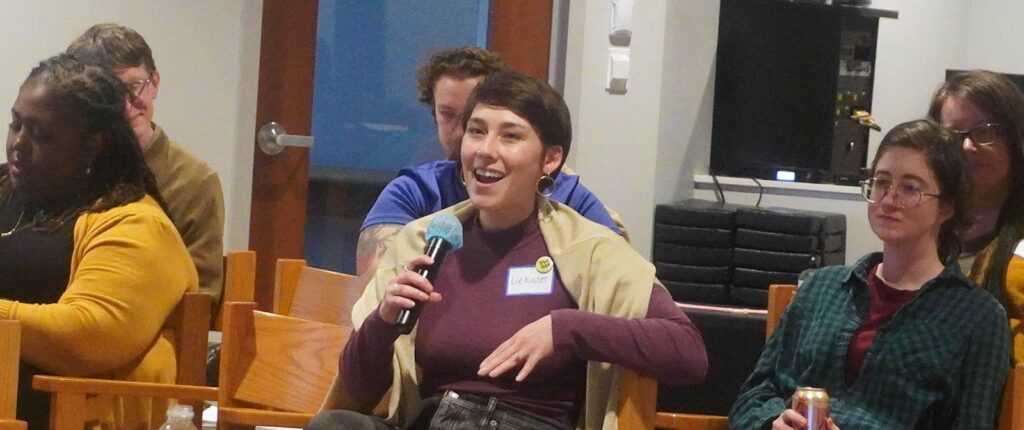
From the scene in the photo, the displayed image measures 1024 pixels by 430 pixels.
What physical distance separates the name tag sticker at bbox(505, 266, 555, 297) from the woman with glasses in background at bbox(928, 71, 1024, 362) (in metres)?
0.81

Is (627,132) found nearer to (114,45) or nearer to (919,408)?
(114,45)

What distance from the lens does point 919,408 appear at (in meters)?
2.29

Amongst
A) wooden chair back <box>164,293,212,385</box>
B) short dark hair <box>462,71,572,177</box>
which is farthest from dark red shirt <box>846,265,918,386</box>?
wooden chair back <box>164,293,212,385</box>

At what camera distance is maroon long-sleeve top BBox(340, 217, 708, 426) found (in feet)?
7.32

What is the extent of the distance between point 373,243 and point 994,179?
1.32 meters

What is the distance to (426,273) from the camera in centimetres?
213

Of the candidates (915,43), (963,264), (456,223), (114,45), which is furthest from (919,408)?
(915,43)

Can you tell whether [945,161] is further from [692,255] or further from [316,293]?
[692,255]

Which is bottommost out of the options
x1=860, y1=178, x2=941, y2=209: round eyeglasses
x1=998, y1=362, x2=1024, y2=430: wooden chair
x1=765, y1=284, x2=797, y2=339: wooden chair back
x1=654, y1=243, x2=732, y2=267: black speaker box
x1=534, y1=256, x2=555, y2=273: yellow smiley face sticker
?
x1=654, y1=243, x2=732, y2=267: black speaker box

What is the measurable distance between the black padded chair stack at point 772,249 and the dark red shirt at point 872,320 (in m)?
2.44

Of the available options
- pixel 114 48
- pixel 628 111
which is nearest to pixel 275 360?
pixel 114 48

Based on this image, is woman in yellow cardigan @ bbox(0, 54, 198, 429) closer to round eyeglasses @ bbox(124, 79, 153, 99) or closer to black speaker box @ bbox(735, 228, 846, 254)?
round eyeglasses @ bbox(124, 79, 153, 99)

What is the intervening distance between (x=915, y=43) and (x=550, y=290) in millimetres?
4851

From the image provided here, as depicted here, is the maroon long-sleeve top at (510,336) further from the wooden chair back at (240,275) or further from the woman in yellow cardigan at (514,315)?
the wooden chair back at (240,275)
